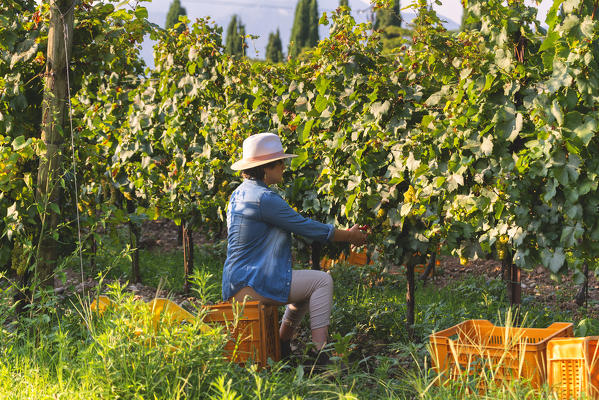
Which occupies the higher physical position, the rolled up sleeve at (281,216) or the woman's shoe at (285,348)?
the rolled up sleeve at (281,216)

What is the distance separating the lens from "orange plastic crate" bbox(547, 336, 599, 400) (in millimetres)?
2682

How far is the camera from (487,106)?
3551mm

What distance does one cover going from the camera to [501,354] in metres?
2.92

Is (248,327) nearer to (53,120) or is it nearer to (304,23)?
(53,120)

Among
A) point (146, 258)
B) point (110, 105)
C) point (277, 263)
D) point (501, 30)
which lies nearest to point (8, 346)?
point (277, 263)

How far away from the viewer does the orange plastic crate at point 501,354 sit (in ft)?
9.18

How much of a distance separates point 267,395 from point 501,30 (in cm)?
235

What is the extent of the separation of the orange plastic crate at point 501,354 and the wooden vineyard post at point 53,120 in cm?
239

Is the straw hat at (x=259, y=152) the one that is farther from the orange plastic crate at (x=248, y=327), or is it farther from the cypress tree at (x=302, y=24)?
the cypress tree at (x=302, y=24)

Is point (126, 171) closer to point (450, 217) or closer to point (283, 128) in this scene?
point (283, 128)

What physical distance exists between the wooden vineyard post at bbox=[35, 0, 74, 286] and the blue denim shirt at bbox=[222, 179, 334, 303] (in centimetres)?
116

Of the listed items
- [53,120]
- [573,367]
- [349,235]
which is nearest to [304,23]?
[53,120]

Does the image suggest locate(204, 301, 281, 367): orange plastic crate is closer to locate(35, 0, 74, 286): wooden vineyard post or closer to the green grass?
the green grass

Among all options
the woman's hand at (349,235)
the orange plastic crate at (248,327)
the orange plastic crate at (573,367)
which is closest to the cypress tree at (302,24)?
the woman's hand at (349,235)
